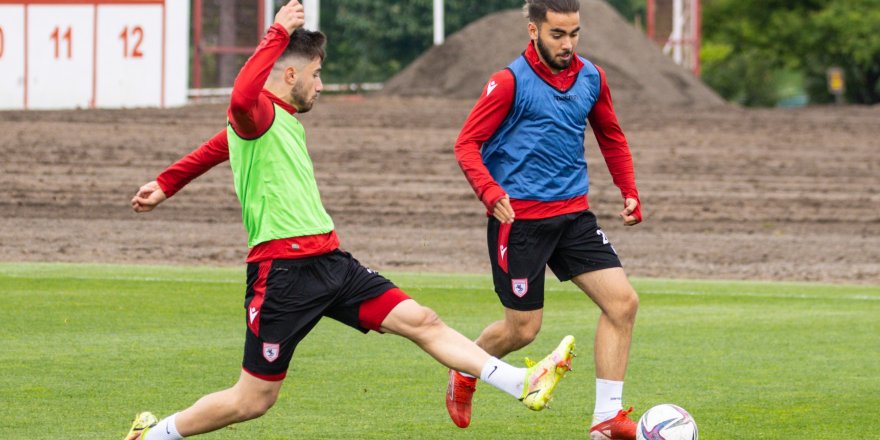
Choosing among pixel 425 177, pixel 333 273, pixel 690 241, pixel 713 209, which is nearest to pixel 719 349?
pixel 333 273

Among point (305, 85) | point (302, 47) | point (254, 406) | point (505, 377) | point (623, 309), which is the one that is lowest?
point (254, 406)

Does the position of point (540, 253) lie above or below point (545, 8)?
below

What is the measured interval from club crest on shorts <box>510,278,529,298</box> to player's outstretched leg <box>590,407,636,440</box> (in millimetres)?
747

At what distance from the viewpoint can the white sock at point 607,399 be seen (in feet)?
24.3

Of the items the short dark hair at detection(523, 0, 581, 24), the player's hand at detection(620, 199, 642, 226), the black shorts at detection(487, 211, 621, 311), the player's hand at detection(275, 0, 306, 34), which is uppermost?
the short dark hair at detection(523, 0, 581, 24)

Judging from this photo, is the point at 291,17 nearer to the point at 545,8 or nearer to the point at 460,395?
the point at 545,8

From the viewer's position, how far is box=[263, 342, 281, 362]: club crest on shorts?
21.2 feet

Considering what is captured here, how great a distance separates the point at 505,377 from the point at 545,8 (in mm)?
1994

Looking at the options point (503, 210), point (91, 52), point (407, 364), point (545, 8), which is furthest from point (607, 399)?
point (91, 52)

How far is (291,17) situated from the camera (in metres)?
6.37

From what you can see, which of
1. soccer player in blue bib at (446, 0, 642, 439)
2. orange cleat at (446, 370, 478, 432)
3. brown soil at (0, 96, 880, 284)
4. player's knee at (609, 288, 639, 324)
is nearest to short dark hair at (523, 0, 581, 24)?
soccer player in blue bib at (446, 0, 642, 439)

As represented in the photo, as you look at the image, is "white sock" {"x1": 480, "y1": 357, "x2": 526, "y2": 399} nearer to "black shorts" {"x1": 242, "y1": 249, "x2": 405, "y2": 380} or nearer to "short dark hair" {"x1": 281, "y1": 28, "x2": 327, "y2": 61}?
"black shorts" {"x1": 242, "y1": 249, "x2": 405, "y2": 380}

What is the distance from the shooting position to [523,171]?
7648 millimetres

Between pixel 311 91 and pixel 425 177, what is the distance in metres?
18.3
